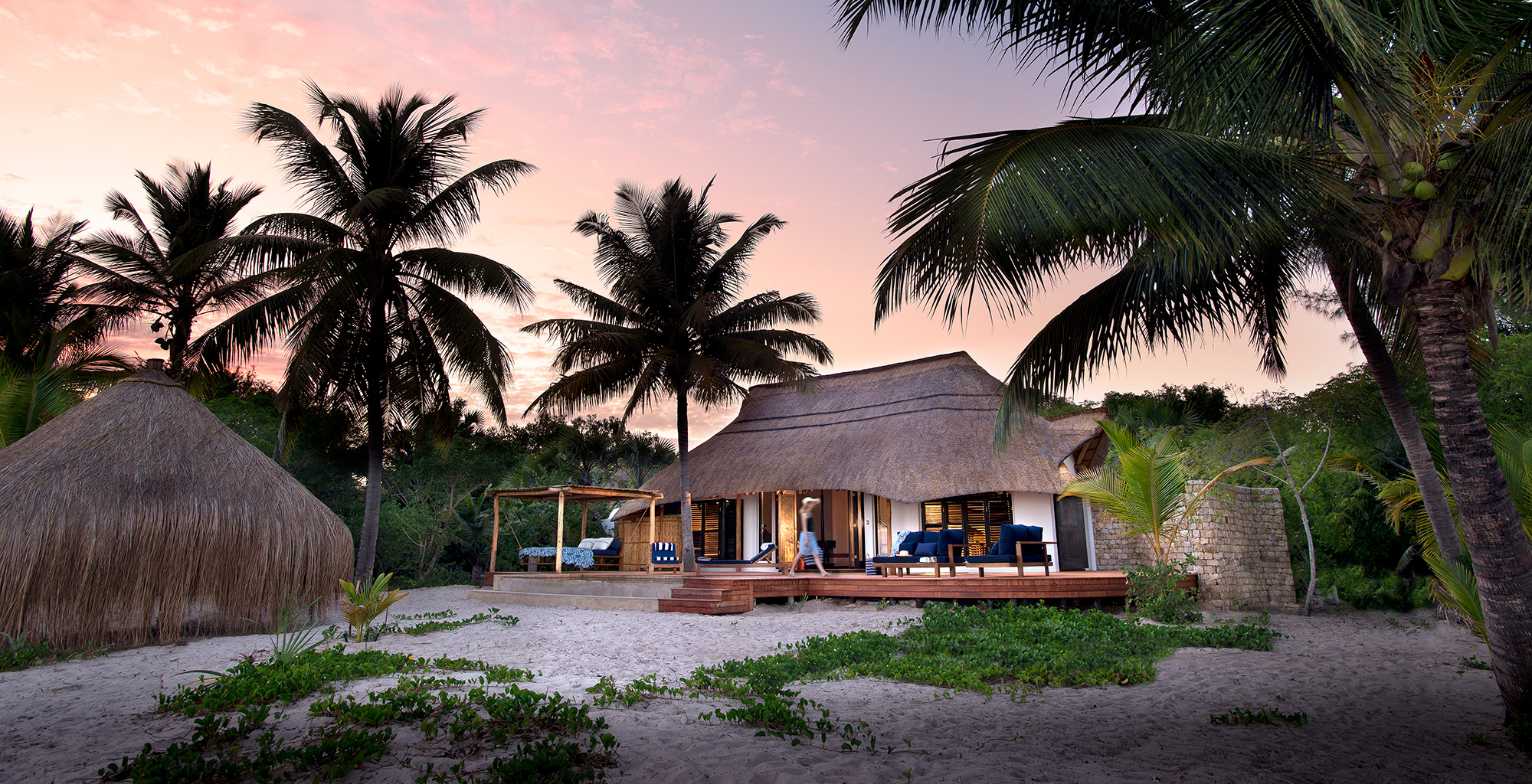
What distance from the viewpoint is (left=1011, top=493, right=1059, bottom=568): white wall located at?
14844 millimetres

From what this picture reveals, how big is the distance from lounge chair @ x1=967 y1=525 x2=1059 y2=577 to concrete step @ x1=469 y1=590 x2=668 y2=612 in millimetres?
5517

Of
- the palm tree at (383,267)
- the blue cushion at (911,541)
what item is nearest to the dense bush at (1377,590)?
the blue cushion at (911,541)

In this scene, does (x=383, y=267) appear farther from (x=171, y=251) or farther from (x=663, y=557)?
(x=663, y=557)

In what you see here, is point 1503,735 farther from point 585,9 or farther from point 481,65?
point 481,65

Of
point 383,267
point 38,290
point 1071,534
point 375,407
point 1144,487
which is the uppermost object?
point 38,290

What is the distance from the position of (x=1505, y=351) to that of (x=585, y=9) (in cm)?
1630

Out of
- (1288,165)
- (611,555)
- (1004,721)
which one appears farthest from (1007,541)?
(611,555)

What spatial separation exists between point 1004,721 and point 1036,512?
10.9 meters

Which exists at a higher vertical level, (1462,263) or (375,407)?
(375,407)

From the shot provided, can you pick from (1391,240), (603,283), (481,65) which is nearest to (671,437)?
A: (603,283)

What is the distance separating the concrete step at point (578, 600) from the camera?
1238cm

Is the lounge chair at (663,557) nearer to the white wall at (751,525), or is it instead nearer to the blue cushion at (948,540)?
the white wall at (751,525)

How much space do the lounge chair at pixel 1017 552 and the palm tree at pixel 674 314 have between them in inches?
207

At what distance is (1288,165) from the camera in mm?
4098
